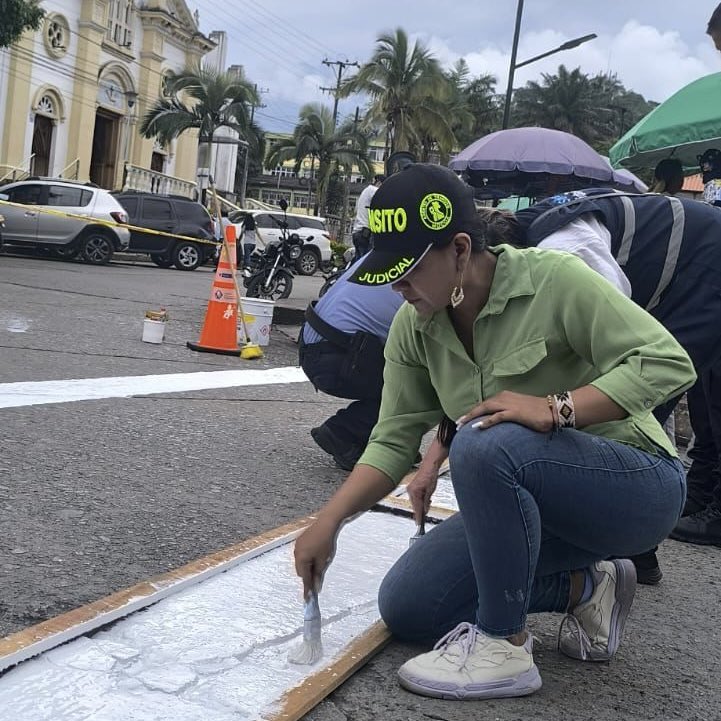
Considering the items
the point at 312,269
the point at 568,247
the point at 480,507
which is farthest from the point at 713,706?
the point at 312,269

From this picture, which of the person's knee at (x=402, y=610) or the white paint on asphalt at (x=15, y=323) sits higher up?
the person's knee at (x=402, y=610)

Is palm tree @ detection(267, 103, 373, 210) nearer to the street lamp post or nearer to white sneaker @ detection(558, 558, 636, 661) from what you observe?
the street lamp post

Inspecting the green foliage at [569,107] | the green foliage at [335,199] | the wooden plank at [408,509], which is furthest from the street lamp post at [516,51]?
the green foliage at [335,199]

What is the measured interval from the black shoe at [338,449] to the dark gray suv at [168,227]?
1708cm

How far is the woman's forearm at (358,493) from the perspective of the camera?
7.22 feet

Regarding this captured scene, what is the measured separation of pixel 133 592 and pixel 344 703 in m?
0.72

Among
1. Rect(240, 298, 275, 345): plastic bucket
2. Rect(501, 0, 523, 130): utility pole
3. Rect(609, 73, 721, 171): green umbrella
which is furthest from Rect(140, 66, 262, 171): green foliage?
Rect(609, 73, 721, 171): green umbrella

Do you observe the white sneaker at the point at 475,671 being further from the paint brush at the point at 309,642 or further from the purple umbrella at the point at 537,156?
Answer: the purple umbrella at the point at 537,156

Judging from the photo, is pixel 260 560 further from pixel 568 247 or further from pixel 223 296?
pixel 223 296

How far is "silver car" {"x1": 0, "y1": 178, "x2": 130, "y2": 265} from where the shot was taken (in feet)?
60.2

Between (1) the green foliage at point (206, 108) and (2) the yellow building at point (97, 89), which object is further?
(1) the green foliage at point (206, 108)

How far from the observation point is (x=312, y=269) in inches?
1021

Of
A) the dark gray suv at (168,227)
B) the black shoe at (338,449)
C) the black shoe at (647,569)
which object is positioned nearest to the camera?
the black shoe at (647,569)

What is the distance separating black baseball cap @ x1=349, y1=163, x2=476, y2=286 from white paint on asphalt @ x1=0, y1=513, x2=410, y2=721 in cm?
98
